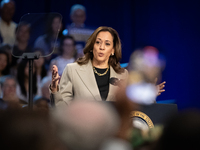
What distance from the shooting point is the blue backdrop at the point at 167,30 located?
5336mm

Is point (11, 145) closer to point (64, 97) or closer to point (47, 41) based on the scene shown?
point (47, 41)

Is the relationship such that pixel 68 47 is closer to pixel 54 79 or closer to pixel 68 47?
pixel 68 47

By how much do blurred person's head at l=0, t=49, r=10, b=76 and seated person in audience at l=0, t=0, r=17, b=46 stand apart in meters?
0.23

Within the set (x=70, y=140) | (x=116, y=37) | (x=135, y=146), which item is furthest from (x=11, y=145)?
(x=116, y=37)

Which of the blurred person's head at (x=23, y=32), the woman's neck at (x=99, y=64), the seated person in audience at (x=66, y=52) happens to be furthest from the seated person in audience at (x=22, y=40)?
the seated person in audience at (x=66, y=52)

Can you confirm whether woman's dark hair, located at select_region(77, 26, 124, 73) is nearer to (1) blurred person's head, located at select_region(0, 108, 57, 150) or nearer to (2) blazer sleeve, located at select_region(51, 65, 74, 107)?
(2) blazer sleeve, located at select_region(51, 65, 74, 107)

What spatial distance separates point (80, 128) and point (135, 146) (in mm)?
113

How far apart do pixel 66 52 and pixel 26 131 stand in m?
3.49

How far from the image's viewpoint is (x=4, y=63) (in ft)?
10.9

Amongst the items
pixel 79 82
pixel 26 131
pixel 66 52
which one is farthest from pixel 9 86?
pixel 26 131

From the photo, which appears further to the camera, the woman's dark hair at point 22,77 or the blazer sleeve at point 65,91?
the woman's dark hair at point 22,77

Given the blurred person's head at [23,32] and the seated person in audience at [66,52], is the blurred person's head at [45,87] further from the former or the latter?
the blurred person's head at [23,32]

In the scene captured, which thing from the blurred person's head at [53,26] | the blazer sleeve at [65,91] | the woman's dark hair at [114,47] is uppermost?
the blurred person's head at [53,26]

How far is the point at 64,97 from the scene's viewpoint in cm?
204
